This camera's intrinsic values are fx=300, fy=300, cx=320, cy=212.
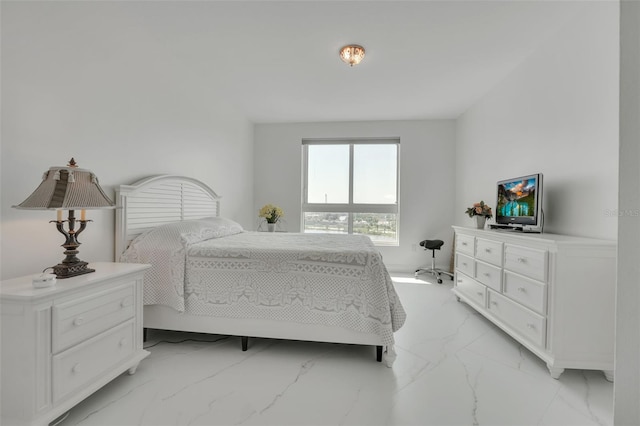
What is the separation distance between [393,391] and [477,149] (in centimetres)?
349

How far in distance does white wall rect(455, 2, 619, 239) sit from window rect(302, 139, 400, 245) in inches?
73.0

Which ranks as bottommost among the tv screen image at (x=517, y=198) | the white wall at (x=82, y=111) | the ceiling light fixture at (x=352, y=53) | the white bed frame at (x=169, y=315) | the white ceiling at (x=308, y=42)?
the white bed frame at (x=169, y=315)

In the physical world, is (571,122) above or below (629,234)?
above

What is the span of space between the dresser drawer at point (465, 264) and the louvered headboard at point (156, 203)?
298cm

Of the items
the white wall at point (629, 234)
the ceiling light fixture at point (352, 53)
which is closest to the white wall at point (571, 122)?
the ceiling light fixture at point (352, 53)

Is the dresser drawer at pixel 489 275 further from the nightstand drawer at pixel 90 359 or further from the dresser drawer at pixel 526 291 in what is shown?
the nightstand drawer at pixel 90 359

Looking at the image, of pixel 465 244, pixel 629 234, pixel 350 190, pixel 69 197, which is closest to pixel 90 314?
pixel 69 197

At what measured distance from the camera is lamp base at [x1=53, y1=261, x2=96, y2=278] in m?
1.59

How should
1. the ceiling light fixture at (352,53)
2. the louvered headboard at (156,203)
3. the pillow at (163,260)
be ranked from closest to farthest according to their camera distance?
the pillow at (163,260), the louvered headboard at (156,203), the ceiling light fixture at (352,53)

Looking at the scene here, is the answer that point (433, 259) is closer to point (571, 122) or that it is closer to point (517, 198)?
point (517, 198)

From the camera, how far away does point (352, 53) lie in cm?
275

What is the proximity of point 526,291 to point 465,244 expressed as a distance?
106 cm

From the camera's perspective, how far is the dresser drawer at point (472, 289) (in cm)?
280

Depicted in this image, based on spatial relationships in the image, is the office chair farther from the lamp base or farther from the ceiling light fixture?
the lamp base
